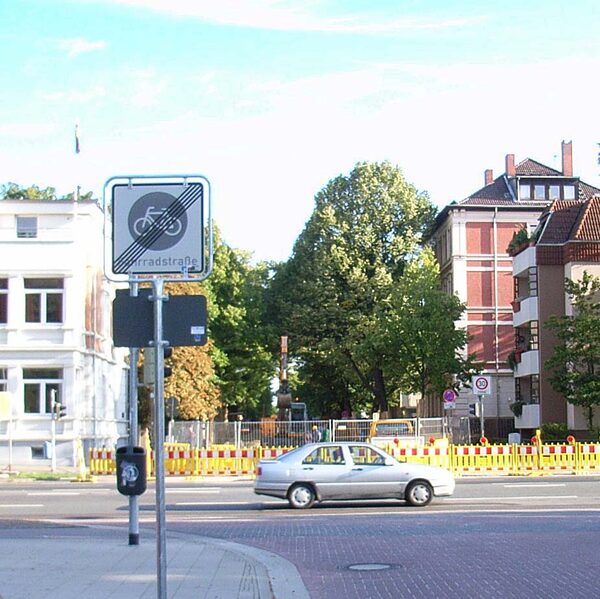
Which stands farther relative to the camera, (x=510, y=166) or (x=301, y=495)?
(x=510, y=166)

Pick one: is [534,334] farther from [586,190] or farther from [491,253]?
[586,190]

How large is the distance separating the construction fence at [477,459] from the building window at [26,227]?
13376 mm

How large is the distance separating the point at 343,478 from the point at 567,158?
179 ft

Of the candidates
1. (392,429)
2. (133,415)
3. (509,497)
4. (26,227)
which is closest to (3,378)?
(26,227)

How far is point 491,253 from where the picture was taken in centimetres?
7100

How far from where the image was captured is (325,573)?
1311 centimetres

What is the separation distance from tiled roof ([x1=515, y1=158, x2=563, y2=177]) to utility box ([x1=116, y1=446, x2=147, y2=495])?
63902 mm

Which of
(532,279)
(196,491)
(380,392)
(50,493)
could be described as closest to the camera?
(196,491)

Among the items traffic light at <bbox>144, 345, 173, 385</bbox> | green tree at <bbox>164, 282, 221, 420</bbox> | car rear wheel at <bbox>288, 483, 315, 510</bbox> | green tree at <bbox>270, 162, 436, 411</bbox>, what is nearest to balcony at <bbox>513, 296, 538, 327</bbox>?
green tree at <bbox>270, 162, 436, 411</bbox>

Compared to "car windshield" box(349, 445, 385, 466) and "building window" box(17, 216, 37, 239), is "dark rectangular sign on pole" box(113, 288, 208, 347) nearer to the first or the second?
"car windshield" box(349, 445, 385, 466)

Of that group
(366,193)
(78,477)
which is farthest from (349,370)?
(78,477)

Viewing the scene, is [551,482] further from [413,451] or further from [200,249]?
[200,249]

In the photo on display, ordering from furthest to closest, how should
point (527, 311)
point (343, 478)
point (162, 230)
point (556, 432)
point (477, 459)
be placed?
point (527, 311) < point (556, 432) < point (477, 459) < point (343, 478) < point (162, 230)

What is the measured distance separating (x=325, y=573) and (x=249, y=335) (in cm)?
5526
